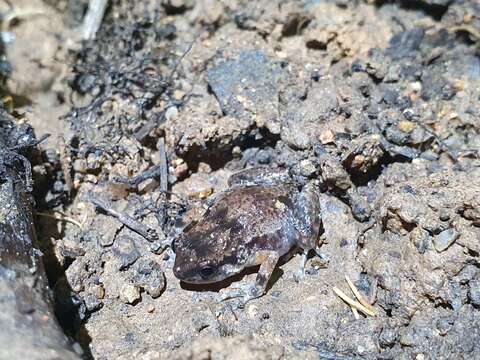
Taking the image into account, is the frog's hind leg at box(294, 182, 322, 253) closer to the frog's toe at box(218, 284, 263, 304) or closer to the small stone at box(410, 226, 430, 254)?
the frog's toe at box(218, 284, 263, 304)

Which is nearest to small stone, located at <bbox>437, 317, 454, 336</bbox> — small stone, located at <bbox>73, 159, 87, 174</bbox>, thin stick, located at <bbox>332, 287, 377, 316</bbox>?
thin stick, located at <bbox>332, 287, 377, 316</bbox>

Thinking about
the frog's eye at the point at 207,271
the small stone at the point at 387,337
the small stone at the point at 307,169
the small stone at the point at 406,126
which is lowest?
the small stone at the point at 387,337

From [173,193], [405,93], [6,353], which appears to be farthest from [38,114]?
[405,93]

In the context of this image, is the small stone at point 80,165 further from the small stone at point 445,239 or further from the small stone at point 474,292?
the small stone at point 474,292

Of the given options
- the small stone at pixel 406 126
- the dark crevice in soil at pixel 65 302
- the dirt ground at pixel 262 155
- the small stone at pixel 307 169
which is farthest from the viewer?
the small stone at pixel 406 126

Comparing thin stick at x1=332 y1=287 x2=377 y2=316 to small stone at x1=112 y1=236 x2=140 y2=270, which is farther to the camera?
small stone at x1=112 y1=236 x2=140 y2=270

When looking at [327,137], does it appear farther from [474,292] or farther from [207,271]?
[474,292]

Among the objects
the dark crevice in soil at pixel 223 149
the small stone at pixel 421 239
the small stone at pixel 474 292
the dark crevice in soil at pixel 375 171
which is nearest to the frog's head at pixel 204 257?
the dark crevice in soil at pixel 223 149
